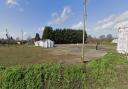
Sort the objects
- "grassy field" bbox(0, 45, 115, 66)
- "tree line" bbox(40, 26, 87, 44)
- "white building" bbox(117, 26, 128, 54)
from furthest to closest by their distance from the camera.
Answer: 1. "tree line" bbox(40, 26, 87, 44)
2. "white building" bbox(117, 26, 128, 54)
3. "grassy field" bbox(0, 45, 115, 66)

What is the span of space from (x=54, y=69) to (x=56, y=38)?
44911 millimetres

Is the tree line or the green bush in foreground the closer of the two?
the green bush in foreground

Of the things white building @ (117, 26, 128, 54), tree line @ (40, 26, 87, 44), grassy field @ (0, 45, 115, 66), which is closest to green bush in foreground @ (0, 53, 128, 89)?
grassy field @ (0, 45, 115, 66)

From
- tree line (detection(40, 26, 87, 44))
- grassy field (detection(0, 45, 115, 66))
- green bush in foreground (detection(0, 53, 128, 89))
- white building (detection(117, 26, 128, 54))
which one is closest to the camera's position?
green bush in foreground (detection(0, 53, 128, 89))

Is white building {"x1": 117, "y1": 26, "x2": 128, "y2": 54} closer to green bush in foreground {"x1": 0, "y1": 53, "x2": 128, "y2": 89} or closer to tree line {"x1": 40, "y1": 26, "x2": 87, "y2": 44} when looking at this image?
green bush in foreground {"x1": 0, "y1": 53, "x2": 128, "y2": 89}

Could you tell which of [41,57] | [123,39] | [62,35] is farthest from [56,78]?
[62,35]

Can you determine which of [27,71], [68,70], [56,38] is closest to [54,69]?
[68,70]

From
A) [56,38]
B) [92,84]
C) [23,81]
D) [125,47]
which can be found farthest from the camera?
[56,38]

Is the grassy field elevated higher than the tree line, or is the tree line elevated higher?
the tree line

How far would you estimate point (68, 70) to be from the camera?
7574 millimetres

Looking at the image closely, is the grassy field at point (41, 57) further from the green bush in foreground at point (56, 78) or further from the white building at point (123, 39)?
the green bush in foreground at point (56, 78)

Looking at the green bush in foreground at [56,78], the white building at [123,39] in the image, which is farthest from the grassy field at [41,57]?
the green bush in foreground at [56,78]

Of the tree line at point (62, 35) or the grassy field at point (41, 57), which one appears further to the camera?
the tree line at point (62, 35)

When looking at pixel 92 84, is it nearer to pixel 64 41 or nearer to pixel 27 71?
pixel 27 71
